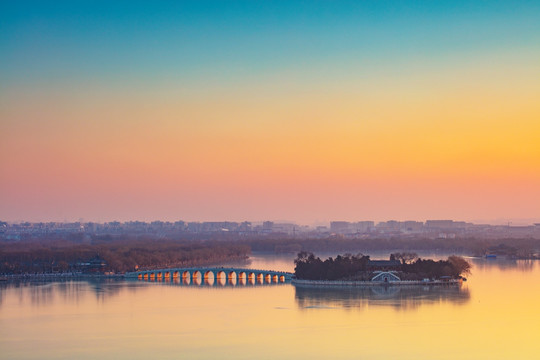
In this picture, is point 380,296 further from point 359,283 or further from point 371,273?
point 371,273

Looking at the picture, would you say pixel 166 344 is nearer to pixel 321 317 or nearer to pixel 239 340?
pixel 239 340

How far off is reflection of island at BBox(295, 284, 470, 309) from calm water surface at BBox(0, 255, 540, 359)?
0.03m

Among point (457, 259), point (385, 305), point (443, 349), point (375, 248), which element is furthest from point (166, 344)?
point (375, 248)

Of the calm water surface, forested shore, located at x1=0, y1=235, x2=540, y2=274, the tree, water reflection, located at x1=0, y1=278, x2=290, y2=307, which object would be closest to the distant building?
the calm water surface

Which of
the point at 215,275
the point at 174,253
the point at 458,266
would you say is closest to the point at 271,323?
the point at 458,266

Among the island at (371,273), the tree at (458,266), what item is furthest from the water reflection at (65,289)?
the tree at (458,266)

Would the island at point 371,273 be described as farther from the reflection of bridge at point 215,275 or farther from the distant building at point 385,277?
the reflection of bridge at point 215,275

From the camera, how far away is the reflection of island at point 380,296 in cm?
2119

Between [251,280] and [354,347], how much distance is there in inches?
538

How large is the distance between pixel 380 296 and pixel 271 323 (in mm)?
5205

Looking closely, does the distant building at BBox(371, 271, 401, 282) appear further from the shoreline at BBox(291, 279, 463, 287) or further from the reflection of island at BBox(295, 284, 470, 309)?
the reflection of island at BBox(295, 284, 470, 309)

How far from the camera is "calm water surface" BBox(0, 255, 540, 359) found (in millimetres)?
15406

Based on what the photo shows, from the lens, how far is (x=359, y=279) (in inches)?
1025

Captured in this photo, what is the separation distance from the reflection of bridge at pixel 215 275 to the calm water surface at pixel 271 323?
2.49m
